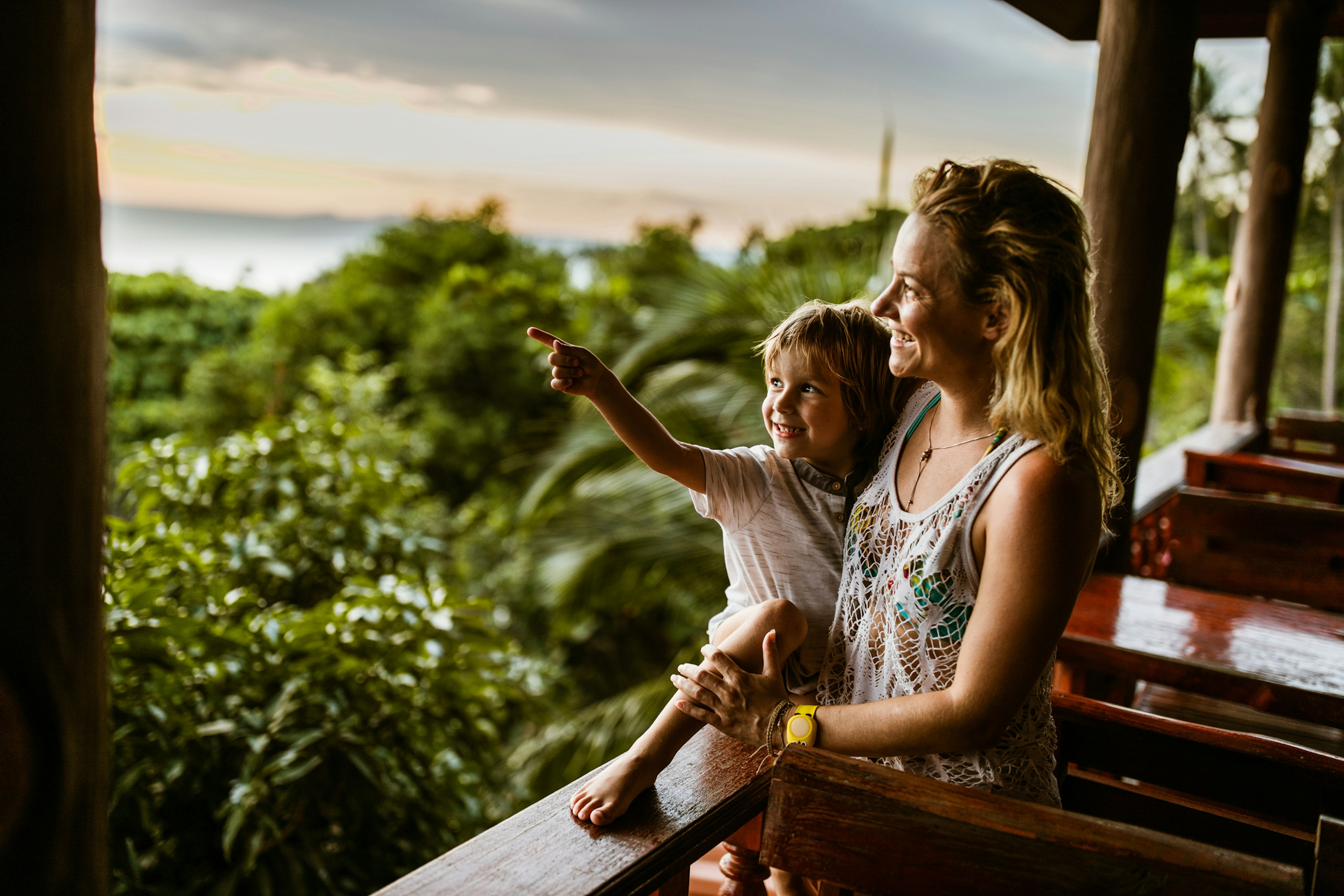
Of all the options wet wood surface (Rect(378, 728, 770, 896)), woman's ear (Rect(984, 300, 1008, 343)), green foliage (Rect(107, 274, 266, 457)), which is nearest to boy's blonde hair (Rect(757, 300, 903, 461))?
woman's ear (Rect(984, 300, 1008, 343))

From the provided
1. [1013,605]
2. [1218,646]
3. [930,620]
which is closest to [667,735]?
[930,620]

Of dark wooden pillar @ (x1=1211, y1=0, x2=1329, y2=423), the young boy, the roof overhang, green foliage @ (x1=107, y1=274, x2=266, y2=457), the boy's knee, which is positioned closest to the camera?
the boy's knee

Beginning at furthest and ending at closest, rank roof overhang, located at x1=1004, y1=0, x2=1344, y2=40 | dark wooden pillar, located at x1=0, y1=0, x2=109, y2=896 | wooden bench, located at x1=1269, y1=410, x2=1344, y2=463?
wooden bench, located at x1=1269, y1=410, x2=1344, y2=463
roof overhang, located at x1=1004, y1=0, x2=1344, y2=40
dark wooden pillar, located at x1=0, y1=0, x2=109, y2=896

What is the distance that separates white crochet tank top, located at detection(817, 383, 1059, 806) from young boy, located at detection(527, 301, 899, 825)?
9 centimetres

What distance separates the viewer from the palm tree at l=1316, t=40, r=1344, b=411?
35.9ft

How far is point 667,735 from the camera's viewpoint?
3.82 ft

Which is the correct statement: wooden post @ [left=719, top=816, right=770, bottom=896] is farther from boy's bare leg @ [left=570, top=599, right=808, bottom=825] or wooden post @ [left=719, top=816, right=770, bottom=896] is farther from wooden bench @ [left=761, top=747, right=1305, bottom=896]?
wooden bench @ [left=761, top=747, right=1305, bottom=896]

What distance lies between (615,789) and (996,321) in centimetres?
67

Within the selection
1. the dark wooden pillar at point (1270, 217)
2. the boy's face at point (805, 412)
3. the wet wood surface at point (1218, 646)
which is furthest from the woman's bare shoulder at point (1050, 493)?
the dark wooden pillar at point (1270, 217)

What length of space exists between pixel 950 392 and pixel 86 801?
39.3 inches

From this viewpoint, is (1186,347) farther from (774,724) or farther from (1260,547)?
(774,724)

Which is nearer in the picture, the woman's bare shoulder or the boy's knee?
the woman's bare shoulder

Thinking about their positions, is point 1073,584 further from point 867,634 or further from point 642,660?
point 642,660

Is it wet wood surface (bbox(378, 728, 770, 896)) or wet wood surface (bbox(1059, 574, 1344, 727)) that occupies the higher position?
wet wood surface (bbox(1059, 574, 1344, 727))
